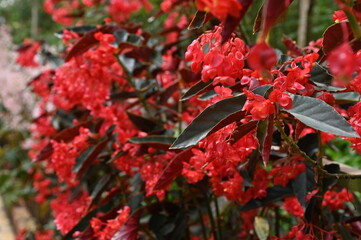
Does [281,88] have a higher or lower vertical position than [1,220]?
higher

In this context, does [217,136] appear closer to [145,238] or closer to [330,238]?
[330,238]

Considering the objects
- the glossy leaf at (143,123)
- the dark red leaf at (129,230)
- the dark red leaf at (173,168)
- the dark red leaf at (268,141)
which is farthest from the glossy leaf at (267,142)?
the glossy leaf at (143,123)

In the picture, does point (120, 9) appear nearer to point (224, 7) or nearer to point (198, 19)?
point (198, 19)

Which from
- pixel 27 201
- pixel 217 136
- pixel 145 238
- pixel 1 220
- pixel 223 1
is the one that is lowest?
pixel 1 220

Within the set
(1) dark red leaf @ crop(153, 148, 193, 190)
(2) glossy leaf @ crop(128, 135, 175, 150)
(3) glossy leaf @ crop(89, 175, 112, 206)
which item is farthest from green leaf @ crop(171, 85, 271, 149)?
(3) glossy leaf @ crop(89, 175, 112, 206)

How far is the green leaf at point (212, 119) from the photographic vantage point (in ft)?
1.89

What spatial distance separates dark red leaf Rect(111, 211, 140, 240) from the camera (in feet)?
3.08

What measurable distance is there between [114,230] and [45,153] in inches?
15.0

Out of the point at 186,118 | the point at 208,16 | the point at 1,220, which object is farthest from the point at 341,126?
the point at 1,220

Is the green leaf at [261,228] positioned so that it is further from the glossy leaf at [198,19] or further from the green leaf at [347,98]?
the glossy leaf at [198,19]

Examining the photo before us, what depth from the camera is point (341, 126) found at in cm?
51

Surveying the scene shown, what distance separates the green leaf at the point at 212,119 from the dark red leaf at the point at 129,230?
0.44 m

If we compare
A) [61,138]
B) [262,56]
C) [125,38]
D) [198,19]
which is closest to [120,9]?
[125,38]

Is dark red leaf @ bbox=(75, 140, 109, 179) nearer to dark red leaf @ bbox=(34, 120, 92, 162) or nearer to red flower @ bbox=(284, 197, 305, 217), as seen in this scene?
dark red leaf @ bbox=(34, 120, 92, 162)
